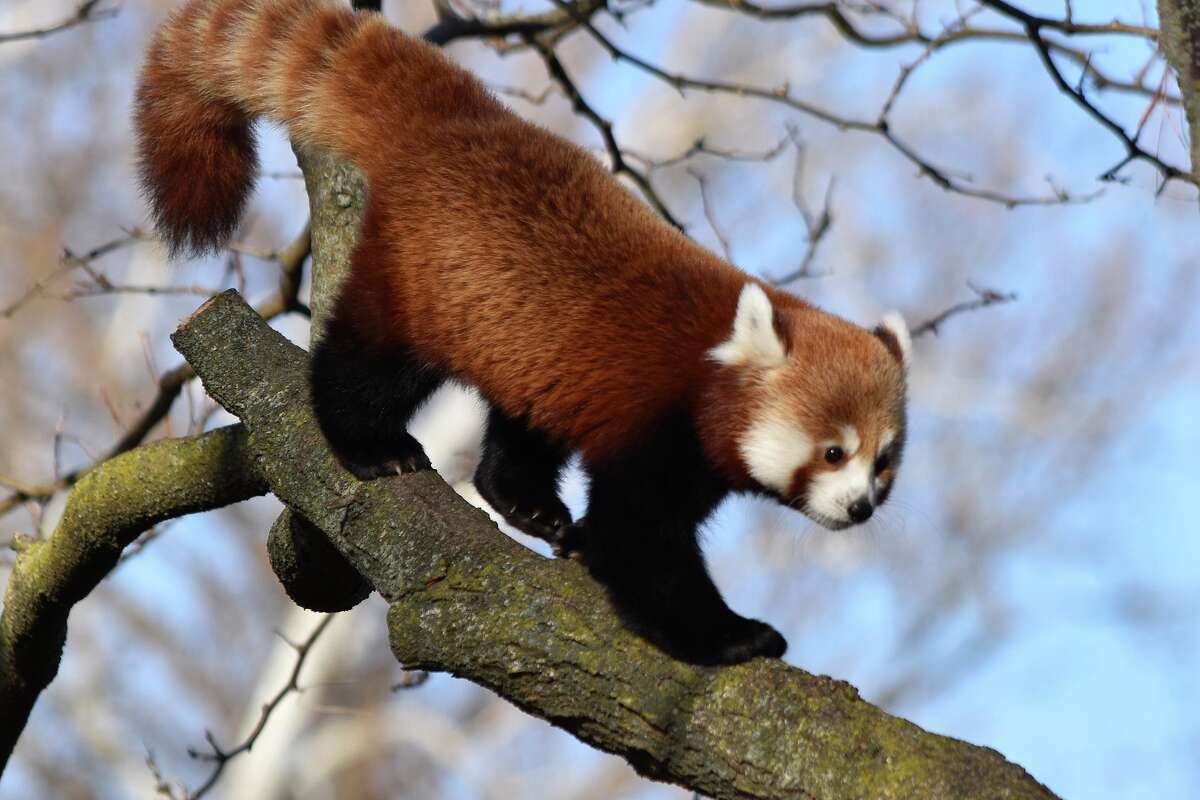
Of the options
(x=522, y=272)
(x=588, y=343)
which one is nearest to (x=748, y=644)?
(x=588, y=343)

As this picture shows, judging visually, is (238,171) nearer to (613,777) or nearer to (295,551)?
(295,551)

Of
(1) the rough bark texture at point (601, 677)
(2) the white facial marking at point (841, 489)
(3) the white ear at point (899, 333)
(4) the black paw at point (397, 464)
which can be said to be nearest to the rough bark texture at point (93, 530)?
(4) the black paw at point (397, 464)

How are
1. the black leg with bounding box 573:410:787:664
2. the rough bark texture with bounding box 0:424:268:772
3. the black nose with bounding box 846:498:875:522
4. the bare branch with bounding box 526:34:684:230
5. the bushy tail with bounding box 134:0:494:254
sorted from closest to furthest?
the black leg with bounding box 573:410:787:664, the black nose with bounding box 846:498:875:522, the rough bark texture with bounding box 0:424:268:772, the bushy tail with bounding box 134:0:494:254, the bare branch with bounding box 526:34:684:230

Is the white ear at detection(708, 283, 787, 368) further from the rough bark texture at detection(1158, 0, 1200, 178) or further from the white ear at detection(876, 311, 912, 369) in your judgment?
the rough bark texture at detection(1158, 0, 1200, 178)

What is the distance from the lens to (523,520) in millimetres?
4055

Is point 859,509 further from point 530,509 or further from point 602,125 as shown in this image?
point 602,125

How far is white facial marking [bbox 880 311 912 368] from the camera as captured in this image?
142 inches

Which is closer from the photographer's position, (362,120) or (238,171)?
(362,120)

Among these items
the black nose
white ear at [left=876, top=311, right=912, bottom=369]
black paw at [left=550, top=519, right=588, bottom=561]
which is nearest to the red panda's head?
the black nose

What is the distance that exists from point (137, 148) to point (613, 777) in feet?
43.5

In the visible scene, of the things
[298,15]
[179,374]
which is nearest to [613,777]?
[179,374]

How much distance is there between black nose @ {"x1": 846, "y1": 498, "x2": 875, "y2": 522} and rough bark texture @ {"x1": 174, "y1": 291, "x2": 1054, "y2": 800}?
797mm

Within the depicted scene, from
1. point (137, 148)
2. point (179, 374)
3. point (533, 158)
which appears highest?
point (533, 158)

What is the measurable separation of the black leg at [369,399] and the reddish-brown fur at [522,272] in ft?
0.20
